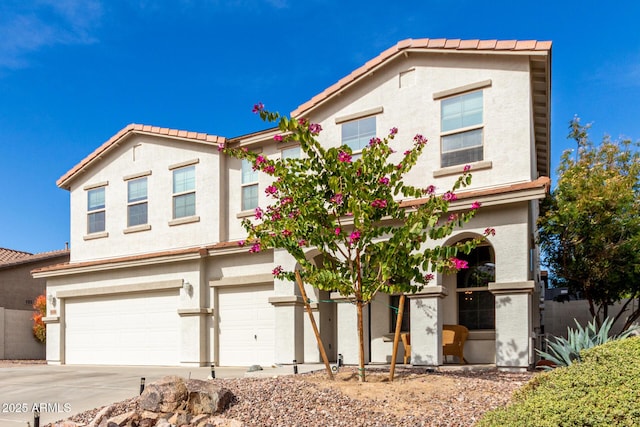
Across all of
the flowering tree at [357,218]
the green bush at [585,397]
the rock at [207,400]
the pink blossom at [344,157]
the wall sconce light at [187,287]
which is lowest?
the rock at [207,400]

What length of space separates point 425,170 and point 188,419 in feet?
28.5

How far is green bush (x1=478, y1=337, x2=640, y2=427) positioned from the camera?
230 inches

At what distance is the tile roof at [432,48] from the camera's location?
44.6 ft

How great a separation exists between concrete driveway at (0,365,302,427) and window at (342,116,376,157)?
6.12 meters

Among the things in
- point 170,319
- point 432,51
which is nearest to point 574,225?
point 432,51

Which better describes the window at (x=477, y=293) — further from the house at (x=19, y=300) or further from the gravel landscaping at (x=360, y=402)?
the house at (x=19, y=300)

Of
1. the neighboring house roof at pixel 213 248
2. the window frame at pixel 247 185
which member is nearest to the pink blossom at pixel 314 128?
the neighboring house roof at pixel 213 248

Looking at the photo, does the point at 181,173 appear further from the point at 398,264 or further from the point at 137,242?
the point at 398,264

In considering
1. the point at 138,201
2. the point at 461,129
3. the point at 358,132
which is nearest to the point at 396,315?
the point at 358,132

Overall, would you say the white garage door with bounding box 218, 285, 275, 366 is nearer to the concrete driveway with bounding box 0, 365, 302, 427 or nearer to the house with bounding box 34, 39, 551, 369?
the house with bounding box 34, 39, 551, 369

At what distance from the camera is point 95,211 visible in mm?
21812

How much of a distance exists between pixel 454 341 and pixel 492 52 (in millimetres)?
7090

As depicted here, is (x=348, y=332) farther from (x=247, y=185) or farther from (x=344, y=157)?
(x=344, y=157)

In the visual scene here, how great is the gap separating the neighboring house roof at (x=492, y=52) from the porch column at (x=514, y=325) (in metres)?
5.12
